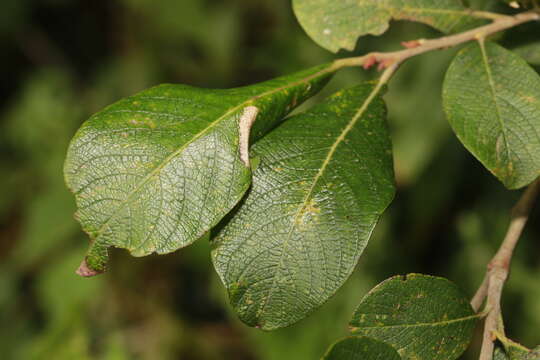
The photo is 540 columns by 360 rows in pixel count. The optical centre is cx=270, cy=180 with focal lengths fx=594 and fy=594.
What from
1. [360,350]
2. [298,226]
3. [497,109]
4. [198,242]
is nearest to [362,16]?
[497,109]

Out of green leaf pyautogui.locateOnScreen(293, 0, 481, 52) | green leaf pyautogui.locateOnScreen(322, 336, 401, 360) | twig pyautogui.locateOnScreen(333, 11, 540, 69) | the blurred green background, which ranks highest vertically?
green leaf pyautogui.locateOnScreen(293, 0, 481, 52)

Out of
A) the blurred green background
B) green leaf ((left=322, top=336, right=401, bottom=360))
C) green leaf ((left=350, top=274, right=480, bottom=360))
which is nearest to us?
green leaf ((left=322, top=336, right=401, bottom=360))

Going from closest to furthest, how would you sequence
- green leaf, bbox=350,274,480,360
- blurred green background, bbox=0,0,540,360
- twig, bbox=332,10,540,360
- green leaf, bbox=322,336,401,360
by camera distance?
1. green leaf, bbox=322,336,401,360
2. green leaf, bbox=350,274,480,360
3. twig, bbox=332,10,540,360
4. blurred green background, bbox=0,0,540,360

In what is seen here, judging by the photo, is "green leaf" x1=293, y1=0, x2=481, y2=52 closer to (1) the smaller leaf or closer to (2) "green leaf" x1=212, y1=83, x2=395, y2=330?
(2) "green leaf" x1=212, y1=83, x2=395, y2=330

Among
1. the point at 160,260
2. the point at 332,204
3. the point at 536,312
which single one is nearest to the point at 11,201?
the point at 160,260

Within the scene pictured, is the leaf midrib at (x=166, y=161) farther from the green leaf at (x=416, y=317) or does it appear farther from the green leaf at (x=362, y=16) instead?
the green leaf at (x=416, y=317)

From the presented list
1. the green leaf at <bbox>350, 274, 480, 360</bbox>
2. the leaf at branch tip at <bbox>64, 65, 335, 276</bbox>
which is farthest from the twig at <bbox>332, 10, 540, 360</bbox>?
the leaf at branch tip at <bbox>64, 65, 335, 276</bbox>
